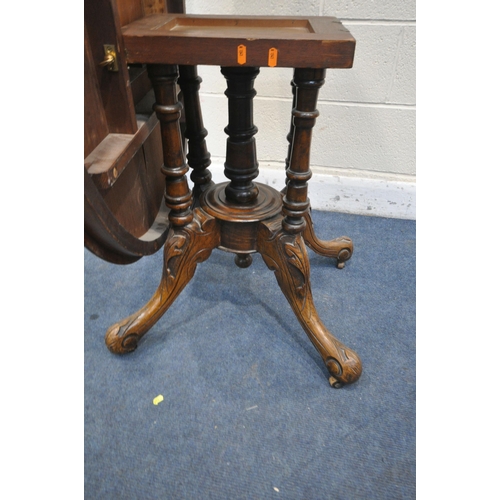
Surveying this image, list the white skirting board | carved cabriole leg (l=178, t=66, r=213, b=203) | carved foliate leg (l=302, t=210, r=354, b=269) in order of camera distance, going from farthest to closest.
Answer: the white skirting board < carved foliate leg (l=302, t=210, r=354, b=269) < carved cabriole leg (l=178, t=66, r=213, b=203)

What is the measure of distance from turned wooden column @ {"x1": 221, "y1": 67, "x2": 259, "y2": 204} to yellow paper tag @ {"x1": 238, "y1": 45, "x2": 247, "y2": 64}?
0.56 ft

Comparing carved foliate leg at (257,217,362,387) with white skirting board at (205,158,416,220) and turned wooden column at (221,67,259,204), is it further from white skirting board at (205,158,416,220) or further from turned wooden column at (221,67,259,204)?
white skirting board at (205,158,416,220)

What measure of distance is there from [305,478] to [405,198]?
3.51 ft

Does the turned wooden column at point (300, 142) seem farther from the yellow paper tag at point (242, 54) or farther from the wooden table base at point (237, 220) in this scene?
the yellow paper tag at point (242, 54)

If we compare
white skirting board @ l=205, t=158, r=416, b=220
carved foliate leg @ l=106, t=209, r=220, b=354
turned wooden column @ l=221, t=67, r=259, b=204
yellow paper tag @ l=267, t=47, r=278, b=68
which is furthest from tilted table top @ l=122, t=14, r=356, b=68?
white skirting board @ l=205, t=158, r=416, b=220

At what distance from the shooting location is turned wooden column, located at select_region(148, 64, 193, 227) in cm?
76

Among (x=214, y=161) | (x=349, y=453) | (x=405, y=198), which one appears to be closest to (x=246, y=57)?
(x=349, y=453)

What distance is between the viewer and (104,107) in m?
0.76

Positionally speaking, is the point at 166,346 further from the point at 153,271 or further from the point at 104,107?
the point at 104,107

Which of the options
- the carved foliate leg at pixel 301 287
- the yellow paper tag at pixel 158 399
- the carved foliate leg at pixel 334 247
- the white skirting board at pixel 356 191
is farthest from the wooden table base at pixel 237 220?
the white skirting board at pixel 356 191

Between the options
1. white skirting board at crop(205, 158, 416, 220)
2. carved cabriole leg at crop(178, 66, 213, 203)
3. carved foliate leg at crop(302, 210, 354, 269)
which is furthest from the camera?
white skirting board at crop(205, 158, 416, 220)

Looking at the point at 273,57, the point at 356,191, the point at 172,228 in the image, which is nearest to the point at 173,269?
the point at 172,228

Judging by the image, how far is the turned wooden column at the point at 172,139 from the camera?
29.8 inches

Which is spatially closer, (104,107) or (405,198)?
(104,107)
